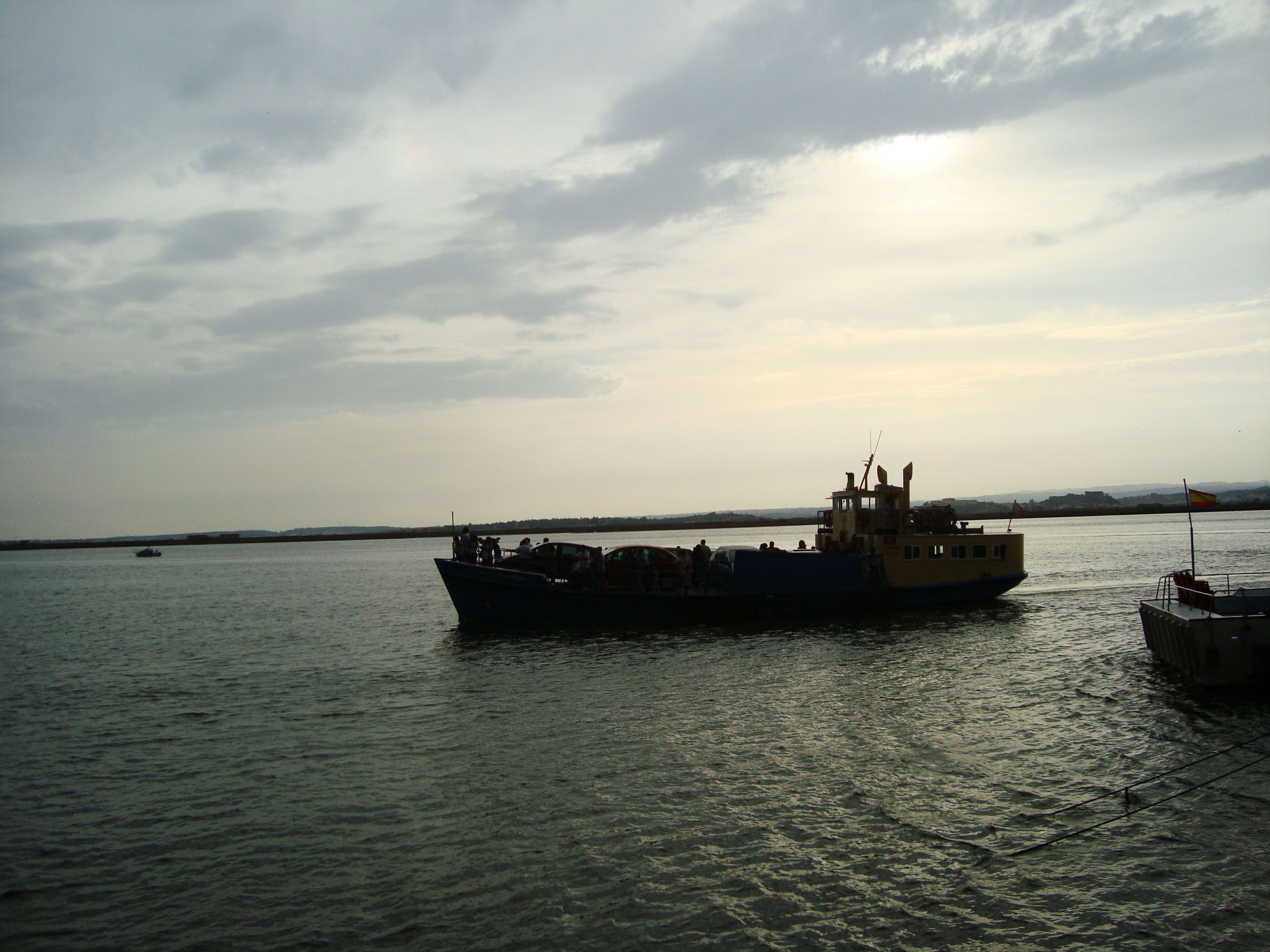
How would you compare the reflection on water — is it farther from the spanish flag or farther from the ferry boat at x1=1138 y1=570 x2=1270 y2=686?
the spanish flag

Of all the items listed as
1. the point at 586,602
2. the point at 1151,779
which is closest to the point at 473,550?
the point at 586,602

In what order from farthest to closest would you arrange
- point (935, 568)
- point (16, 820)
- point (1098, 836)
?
point (935, 568), point (16, 820), point (1098, 836)

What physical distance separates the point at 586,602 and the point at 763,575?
754 cm

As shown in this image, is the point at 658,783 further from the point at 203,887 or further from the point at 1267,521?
the point at 1267,521

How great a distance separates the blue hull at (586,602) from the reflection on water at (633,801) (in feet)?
14.8

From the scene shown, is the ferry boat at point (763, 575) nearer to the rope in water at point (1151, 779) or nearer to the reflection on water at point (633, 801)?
the reflection on water at point (633, 801)

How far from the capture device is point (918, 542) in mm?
37031

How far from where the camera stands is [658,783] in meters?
13.7

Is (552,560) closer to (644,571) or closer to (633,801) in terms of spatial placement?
(644,571)

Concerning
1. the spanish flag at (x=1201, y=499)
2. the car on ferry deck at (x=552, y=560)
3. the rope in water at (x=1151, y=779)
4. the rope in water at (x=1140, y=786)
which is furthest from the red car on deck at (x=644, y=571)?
the rope in water at (x=1140, y=786)

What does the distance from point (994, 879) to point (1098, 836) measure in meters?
2.27

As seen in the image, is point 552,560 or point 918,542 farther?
point 918,542

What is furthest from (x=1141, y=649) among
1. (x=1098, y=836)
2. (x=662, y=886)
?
(x=662, y=886)

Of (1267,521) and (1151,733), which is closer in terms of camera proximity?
(1151,733)
